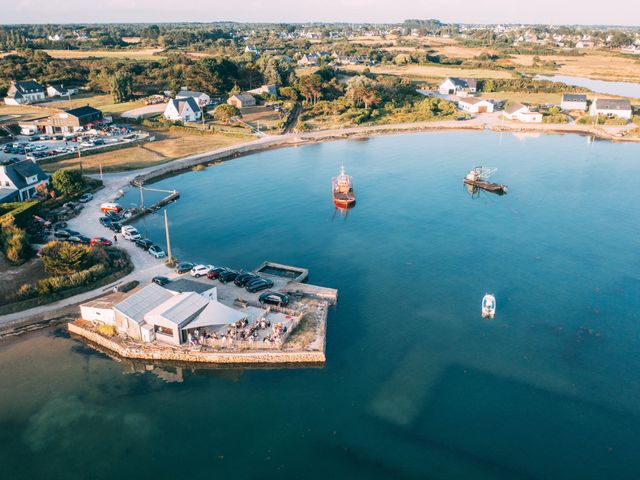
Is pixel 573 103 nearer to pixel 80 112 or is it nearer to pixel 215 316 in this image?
pixel 80 112

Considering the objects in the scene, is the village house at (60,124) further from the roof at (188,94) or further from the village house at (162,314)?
the village house at (162,314)

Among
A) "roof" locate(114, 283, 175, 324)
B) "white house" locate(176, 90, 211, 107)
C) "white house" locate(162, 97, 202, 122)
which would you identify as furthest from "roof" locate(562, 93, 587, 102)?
"roof" locate(114, 283, 175, 324)

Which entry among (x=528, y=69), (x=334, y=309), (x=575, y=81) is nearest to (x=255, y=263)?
(x=334, y=309)

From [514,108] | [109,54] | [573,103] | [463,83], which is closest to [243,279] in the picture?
[514,108]

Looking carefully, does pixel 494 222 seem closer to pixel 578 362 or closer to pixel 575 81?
pixel 578 362

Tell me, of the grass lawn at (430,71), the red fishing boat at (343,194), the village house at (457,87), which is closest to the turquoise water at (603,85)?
the grass lawn at (430,71)

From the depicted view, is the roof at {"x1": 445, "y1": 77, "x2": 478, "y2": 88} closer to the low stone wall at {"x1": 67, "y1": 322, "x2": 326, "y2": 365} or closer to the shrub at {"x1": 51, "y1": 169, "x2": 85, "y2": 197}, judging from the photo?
the shrub at {"x1": 51, "y1": 169, "x2": 85, "y2": 197}
